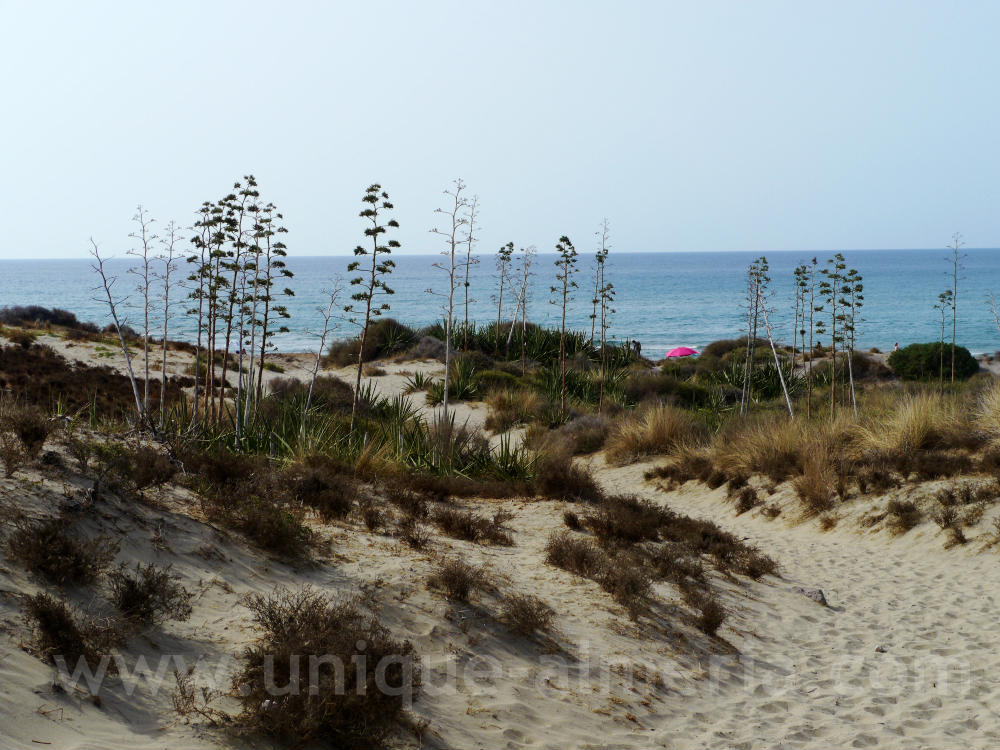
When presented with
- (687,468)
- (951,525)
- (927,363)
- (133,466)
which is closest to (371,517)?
A: (133,466)

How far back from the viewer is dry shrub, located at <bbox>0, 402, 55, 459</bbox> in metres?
6.29

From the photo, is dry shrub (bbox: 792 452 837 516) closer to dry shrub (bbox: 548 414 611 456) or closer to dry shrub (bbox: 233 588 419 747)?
dry shrub (bbox: 548 414 611 456)

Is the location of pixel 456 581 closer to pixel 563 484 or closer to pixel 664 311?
pixel 563 484

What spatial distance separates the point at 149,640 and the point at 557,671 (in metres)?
2.66

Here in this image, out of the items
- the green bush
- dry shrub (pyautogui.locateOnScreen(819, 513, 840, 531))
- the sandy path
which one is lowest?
the sandy path

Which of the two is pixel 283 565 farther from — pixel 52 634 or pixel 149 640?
pixel 52 634

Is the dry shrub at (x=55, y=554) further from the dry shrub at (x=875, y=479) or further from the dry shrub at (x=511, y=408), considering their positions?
the dry shrub at (x=511, y=408)

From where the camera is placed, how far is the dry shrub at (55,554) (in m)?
4.73

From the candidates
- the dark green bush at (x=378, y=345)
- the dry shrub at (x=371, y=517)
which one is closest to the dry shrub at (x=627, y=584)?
the dry shrub at (x=371, y=517)

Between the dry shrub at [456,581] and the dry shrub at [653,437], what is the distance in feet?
29.9

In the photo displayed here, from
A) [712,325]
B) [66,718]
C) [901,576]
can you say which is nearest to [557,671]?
[66,718]

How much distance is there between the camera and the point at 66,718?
3.63 metres

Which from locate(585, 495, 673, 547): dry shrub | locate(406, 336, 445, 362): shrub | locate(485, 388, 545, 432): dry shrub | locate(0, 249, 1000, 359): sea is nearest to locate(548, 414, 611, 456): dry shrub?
locate(485, 388, 545, 432): dry shrub

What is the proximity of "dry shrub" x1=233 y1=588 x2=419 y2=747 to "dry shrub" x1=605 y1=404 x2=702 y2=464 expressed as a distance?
35.4 feet
